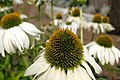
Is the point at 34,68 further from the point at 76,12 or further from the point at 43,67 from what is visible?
the point at 76,12

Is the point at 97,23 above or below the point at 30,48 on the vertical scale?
below

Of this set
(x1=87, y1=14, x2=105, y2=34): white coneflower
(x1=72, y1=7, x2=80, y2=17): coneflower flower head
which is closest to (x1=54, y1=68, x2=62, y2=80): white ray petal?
(x1=72, y1=7, x2=80, y2=17): coneflower flower head

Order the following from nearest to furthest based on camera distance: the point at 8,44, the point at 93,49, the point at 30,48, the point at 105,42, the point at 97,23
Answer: the point at 8,44
the point at 30,48
the point at 93,49
the point at 105,42
the point at 97,23

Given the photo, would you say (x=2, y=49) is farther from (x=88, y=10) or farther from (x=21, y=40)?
(x=88, y=10)

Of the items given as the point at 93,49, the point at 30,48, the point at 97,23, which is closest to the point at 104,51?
the point at 93,49

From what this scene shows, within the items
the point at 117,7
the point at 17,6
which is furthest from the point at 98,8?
the point at 17,6

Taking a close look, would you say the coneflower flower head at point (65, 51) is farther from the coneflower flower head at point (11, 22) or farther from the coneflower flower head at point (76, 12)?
the coneflower flower head at point (76, 12)
